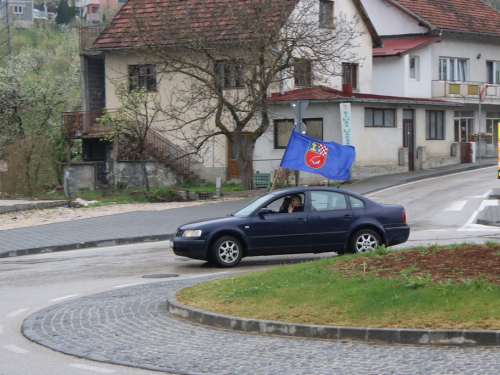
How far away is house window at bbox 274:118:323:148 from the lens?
38.0m

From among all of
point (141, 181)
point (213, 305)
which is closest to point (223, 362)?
point (213, 305)

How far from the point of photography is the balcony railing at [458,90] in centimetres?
4797

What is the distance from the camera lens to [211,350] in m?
8.37

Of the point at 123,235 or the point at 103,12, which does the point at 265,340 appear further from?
the point at 103,12

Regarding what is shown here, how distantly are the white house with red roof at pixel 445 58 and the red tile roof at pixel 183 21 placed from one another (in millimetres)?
11881

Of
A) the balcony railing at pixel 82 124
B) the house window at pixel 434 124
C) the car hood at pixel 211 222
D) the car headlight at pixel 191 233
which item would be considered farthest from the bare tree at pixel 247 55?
the car headlight at pixel 191 233

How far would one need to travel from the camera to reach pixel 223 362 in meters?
7.82

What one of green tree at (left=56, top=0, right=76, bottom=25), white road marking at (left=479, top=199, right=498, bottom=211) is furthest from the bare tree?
green tree at (left=56, top=0, right=76, bottom=25)

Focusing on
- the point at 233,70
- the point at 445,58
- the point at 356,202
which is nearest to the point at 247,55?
the point at 233,70

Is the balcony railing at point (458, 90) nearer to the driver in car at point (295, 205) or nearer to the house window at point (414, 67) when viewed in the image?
the house window at point (414, 67)

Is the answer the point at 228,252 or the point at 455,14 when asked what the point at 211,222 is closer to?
the point at 228,252

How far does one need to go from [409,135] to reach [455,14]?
1459 centimetres

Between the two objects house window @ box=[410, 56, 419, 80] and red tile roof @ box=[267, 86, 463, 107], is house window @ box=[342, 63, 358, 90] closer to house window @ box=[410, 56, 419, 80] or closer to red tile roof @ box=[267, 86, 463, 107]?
red tile roof @ box=[267, 86, 463, 107]

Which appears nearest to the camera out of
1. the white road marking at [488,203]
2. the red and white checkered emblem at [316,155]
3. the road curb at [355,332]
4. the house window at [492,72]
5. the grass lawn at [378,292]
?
the road curb at [355,332]
